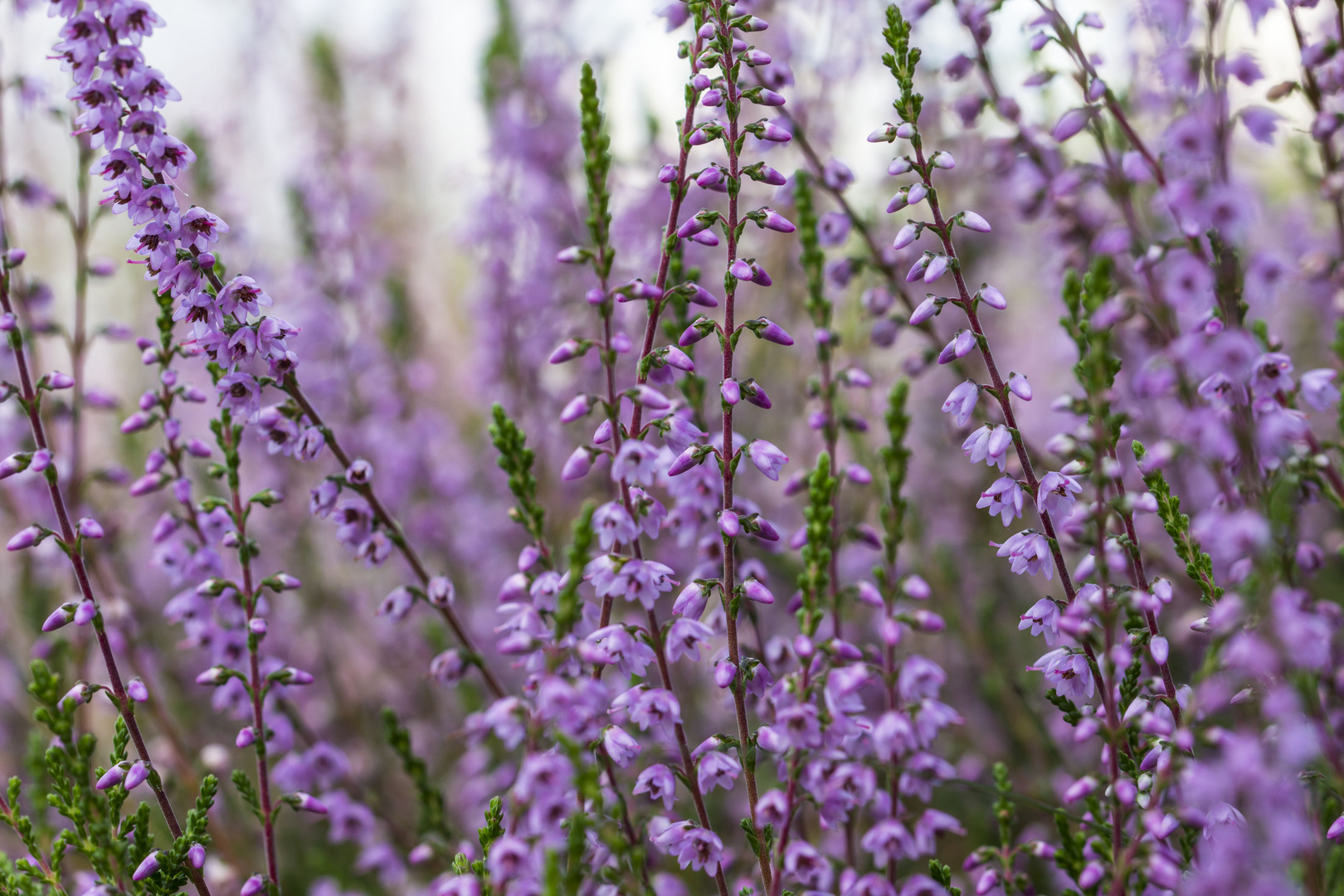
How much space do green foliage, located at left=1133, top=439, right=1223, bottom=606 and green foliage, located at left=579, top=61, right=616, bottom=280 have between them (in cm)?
111

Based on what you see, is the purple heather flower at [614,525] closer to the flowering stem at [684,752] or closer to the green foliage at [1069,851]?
the flowering stem at [684,752]

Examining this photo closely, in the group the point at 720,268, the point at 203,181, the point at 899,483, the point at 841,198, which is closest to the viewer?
the point at 899,483

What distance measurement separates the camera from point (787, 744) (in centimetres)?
159

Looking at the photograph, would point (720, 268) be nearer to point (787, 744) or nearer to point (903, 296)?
point (903, 296)

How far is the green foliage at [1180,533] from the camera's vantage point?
5.98 feet

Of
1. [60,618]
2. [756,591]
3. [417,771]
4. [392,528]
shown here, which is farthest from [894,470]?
[60,618]

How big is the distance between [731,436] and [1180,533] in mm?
870

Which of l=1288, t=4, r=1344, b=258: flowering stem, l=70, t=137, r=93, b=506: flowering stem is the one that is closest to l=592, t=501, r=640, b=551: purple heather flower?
l=1288, t=4, r=1344, b=258: flowering stem

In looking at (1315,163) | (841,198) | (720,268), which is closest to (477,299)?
(720,268)

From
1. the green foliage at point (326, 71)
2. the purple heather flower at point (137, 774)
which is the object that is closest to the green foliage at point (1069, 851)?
the purple heather flower at point (137, 774)

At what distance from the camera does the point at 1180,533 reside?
6.07 feet

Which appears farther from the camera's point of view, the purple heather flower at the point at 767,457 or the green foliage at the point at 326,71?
the green foliage at the point at 326,71

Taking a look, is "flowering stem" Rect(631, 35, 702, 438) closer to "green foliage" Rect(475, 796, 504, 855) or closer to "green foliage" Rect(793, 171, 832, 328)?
"green foliage" Rect(793, 171, 832, 328)

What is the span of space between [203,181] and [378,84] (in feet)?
10.9
